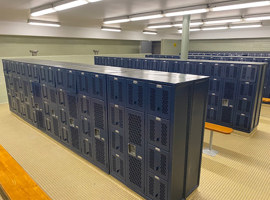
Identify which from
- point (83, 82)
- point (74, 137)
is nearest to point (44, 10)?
point (83, 82)

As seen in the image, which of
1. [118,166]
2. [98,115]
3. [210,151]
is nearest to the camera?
[118,166]

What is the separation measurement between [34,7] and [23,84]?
2454 mm

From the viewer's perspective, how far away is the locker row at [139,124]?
2.42 metres

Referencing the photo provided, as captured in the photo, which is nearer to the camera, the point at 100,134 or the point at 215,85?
the point at 100,134

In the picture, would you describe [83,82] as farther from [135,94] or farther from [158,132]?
[158,132]

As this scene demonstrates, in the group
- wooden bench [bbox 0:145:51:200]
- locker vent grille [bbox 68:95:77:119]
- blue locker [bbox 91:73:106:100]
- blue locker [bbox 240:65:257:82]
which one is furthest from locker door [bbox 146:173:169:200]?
blue locker [bbox 240:65:257:82]

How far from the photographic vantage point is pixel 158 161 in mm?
2566

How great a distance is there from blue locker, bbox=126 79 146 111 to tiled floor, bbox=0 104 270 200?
1.39 m

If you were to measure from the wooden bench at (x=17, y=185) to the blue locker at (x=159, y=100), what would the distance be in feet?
5.14

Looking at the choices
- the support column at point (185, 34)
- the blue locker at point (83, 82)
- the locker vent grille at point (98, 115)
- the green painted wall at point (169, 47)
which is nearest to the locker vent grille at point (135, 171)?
the locker vent grille at point (98, 115)

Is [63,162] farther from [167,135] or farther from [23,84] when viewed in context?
[23,84]

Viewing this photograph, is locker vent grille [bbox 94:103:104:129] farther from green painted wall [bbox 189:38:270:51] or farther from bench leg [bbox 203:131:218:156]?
green painted wall [bbox 189:38:270:51]

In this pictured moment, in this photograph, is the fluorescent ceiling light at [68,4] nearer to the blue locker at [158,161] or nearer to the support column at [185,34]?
the blue locker at [158,161]

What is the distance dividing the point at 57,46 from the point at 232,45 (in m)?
11.9
